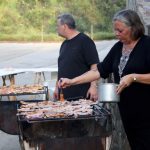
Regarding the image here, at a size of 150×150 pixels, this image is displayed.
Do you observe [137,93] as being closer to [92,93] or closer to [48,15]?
[92,93]

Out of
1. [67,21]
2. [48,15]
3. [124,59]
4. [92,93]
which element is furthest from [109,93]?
[48,15]

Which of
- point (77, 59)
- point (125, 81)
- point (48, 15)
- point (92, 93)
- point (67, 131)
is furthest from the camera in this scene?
point (48, 15)

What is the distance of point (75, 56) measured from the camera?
5789 mm

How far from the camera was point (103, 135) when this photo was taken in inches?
175

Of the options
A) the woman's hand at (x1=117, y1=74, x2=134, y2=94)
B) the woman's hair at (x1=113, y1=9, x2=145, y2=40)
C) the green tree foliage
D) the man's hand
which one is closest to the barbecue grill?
the woman's hand at (x1=117, y1=74, x2=134, y2=94)

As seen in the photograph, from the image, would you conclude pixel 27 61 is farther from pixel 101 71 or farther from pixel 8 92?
pixel 101 71

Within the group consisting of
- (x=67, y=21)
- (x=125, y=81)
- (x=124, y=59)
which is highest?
Answer: (x=67, y=21)

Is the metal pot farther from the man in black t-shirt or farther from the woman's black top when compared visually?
the man in black t-shirt

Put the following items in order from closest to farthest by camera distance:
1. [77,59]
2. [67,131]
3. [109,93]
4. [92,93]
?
1. [109,93]
2. [67,131]
3. [92,93]
4. [77,59]

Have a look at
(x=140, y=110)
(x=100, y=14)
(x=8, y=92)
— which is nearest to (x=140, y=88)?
(x=140, y=110)

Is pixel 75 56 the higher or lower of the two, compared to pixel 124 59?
lower

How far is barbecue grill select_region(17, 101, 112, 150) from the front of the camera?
169 inches

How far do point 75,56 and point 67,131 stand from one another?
5.17 ft

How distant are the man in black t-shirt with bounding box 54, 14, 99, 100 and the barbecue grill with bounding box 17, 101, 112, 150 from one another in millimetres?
1308
